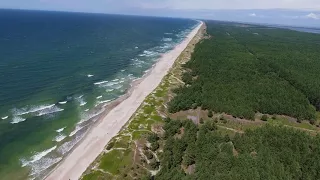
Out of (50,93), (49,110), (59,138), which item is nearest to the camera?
(59,138)

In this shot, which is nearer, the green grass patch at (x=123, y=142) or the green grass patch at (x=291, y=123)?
the green grass patch at (x=123, y=142)

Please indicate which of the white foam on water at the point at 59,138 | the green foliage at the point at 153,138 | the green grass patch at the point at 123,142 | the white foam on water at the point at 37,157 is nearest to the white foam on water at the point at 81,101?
the white foam on water at the point at 59,138

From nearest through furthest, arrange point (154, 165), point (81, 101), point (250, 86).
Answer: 1. point (154, 165)
2. point (81, 101)
3. point (250, 86)

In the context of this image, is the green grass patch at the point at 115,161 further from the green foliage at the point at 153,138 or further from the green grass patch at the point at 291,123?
the green grass patch at the point at 291,123

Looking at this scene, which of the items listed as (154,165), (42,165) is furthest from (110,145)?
(42,165)

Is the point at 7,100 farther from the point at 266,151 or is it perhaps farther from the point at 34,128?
the point at 266,151

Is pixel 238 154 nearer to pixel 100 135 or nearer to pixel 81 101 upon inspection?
pixel 100 135

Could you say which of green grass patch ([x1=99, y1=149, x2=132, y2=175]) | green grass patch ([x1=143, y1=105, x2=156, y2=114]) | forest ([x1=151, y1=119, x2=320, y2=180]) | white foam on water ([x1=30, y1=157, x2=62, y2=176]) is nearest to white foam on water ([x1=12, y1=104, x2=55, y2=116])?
white foam on water ([x1=30, y1=157, x2=62, y2=176])
